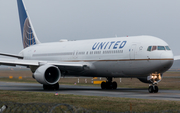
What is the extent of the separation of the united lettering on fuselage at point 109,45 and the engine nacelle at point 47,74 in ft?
13.3

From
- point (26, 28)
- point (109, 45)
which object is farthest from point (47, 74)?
point (26, 28)

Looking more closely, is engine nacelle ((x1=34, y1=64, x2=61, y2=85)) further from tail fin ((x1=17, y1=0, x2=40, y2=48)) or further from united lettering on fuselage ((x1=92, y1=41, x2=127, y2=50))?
tail fin ((x1=17, y1=0, x2=40, y2=48))

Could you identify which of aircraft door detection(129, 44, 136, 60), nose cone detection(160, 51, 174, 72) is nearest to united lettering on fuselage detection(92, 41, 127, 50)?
aircraft door detection(129, 44, 136, 60)

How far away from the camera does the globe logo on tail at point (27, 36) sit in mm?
40403

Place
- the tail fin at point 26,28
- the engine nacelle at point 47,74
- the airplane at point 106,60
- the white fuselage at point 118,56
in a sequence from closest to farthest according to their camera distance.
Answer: the white fuselage at point 118,56 → the airplane at point 106,60 → the engine nacelle at point 47,74 → the tail fin at point 26,28

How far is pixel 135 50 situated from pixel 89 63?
537 centimetres

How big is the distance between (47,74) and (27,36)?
14.3 m

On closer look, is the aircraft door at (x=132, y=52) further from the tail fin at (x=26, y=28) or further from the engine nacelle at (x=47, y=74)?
the tail fin at (x=26, y=28)

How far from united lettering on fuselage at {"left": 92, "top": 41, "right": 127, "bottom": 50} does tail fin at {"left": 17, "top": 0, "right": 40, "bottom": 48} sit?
12.8 metres

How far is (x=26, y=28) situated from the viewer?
41281mm

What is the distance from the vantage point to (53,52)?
3372cm

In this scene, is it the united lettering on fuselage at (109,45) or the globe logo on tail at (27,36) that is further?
the globe logo on tail at (27,36)

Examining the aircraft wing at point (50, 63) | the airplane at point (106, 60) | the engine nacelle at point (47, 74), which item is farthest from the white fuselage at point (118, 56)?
the engine nacelle at point (47, 74)

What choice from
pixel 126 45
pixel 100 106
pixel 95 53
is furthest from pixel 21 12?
pixel 100 106
